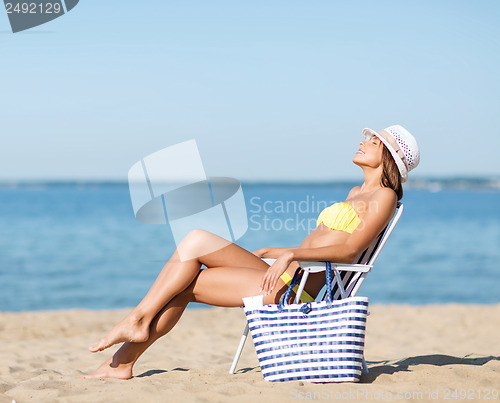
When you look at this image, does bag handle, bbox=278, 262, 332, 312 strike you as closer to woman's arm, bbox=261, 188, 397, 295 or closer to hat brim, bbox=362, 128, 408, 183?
woman's arm, bbox=261, 188, 397, 295

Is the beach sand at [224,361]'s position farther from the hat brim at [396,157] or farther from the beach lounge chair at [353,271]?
the hat brim at [396,157]

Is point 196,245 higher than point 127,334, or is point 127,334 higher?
point 196,245

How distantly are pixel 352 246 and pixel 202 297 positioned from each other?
0.85m

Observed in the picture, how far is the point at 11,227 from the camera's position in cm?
2539

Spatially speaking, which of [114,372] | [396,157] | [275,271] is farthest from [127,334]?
[396,157]

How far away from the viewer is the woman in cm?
322

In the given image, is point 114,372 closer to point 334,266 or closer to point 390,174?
point 334,266

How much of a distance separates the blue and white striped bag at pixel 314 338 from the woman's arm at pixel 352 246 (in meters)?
0.15

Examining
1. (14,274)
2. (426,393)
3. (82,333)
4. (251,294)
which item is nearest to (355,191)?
(251,294)

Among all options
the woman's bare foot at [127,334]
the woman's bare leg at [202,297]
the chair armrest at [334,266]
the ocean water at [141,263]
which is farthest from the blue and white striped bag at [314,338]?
the ocean water at [141,263]

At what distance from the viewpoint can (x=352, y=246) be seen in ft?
10.5

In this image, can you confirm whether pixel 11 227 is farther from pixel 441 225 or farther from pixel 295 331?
pixel 295 331

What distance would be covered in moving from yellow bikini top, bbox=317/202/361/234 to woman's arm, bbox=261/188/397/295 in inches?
3.0

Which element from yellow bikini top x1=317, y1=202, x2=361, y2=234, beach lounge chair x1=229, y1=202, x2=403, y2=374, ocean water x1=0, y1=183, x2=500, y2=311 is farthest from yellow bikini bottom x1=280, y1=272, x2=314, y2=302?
ocean water x1=0, y1=183, x2=500, y2=311
